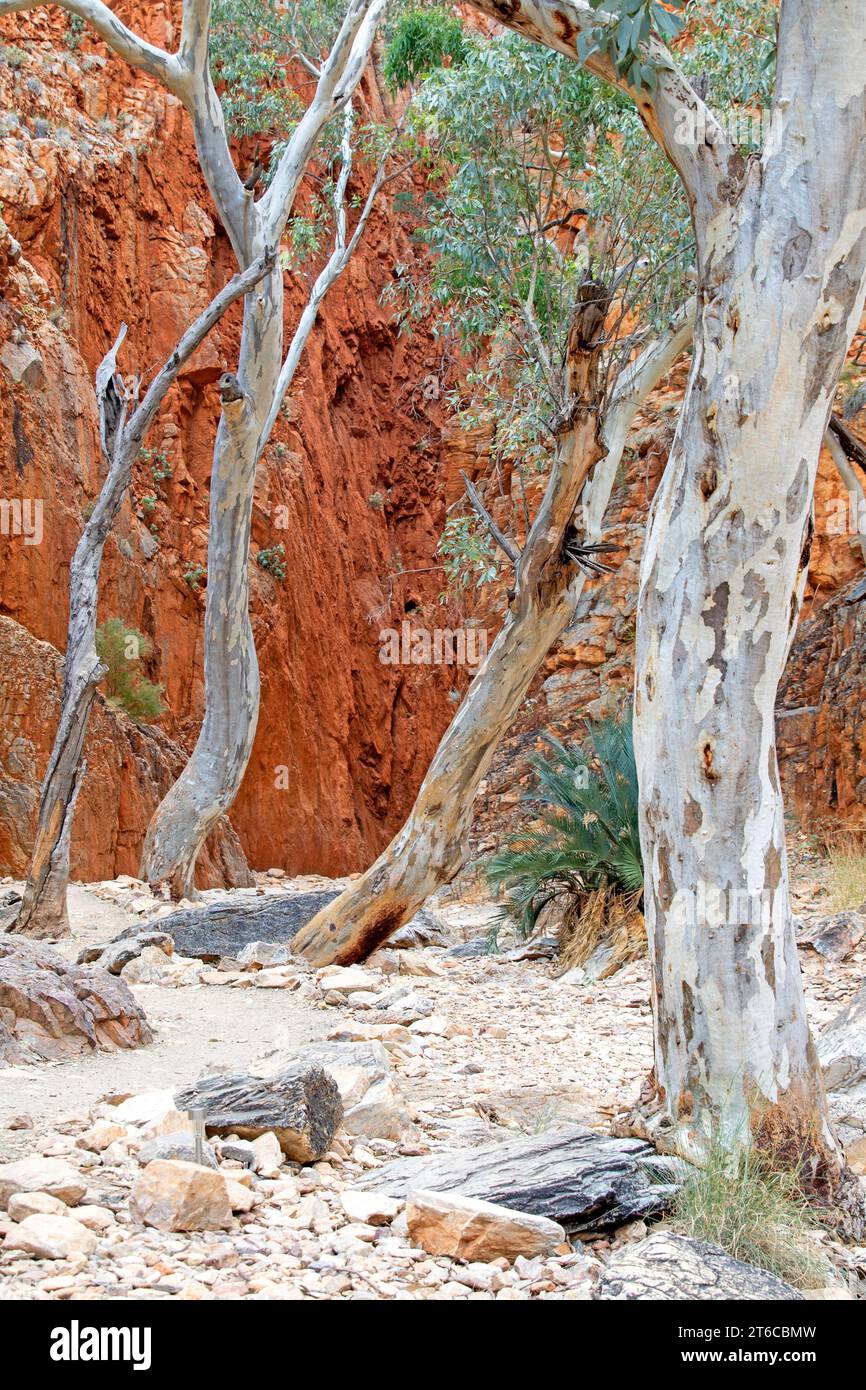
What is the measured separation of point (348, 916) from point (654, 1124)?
364cm

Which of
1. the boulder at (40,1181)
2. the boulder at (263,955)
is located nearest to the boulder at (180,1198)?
the boulder at (40,1181)

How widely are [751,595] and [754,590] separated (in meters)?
0.01

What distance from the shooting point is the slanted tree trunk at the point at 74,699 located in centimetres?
696

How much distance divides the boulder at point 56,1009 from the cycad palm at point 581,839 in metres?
3.22

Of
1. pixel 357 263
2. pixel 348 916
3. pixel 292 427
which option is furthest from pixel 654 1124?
pixel 357 263

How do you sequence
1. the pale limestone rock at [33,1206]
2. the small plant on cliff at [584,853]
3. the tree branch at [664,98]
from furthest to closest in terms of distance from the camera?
1. the small plant on cliff at [584,853]
2. the tree branch at [664,98]
3. the pale limestone rock at [33,1206]

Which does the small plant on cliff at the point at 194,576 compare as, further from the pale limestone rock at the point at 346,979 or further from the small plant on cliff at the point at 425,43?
the pale limestone rock at the point at 346,979

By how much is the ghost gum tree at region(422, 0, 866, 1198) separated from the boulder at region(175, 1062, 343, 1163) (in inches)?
35.0

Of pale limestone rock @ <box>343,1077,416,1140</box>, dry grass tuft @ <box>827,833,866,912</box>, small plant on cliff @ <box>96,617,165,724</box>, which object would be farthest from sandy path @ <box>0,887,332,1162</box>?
small plant on cliff @ <box>96,617,165,724</box>

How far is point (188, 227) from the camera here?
1571 cm

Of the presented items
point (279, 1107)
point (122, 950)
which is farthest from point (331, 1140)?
point (122, 950)

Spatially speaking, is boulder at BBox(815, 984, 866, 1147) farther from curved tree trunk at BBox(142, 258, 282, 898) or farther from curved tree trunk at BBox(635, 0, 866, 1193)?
curved tree trunk at BBox(142, 258, 282, 898)

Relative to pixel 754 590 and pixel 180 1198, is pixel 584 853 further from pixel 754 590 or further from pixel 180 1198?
pixel 180 1198

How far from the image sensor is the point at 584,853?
691 centimetres
